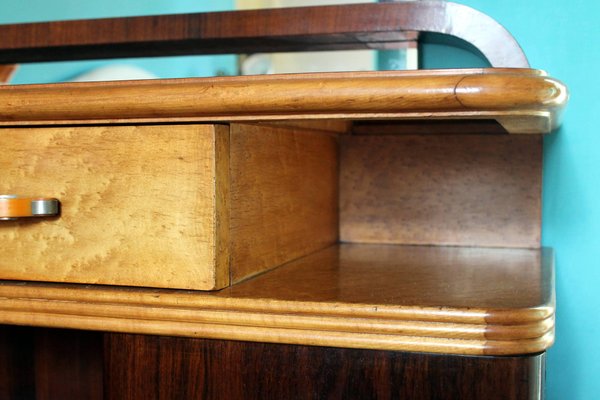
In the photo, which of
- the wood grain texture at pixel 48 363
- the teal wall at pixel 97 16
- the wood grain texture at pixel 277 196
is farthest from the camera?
the teal wall at pixel 97 16

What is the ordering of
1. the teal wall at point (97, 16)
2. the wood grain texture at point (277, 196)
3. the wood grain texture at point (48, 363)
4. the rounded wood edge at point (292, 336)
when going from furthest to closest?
the teal wall at point (97, 16)
the wood grain texture at point (48, 363)
the wood grain texture at point (277, 196)
the rounded wood edge at point (292, 336)

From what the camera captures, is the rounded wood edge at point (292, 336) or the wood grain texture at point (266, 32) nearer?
the rounded wood edge at point (292, 336)

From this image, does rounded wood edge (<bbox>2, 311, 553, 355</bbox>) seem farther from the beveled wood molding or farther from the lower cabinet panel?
the beveled wood molding

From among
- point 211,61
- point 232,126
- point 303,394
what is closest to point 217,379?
point 303,394

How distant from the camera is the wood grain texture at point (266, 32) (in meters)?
0.69

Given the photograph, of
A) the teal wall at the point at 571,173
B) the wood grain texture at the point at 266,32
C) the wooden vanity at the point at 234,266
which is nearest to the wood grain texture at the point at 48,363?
the wooden vanity at the point at 234,266

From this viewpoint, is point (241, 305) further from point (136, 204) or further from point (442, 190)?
point (442, 190)

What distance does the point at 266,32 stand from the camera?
747mm

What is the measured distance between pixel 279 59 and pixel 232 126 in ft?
1.88

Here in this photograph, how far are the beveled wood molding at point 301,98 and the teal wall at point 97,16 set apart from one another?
0.55m

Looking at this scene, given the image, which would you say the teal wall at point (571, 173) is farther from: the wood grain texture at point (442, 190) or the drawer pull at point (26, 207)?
the drawer pull at point (26, 207)

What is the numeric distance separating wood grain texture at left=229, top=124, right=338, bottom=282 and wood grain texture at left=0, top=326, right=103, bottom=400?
0.24 metres

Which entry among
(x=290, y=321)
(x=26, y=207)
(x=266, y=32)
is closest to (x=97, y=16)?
(x=266, y=32)

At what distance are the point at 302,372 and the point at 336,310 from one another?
0.04 metres
